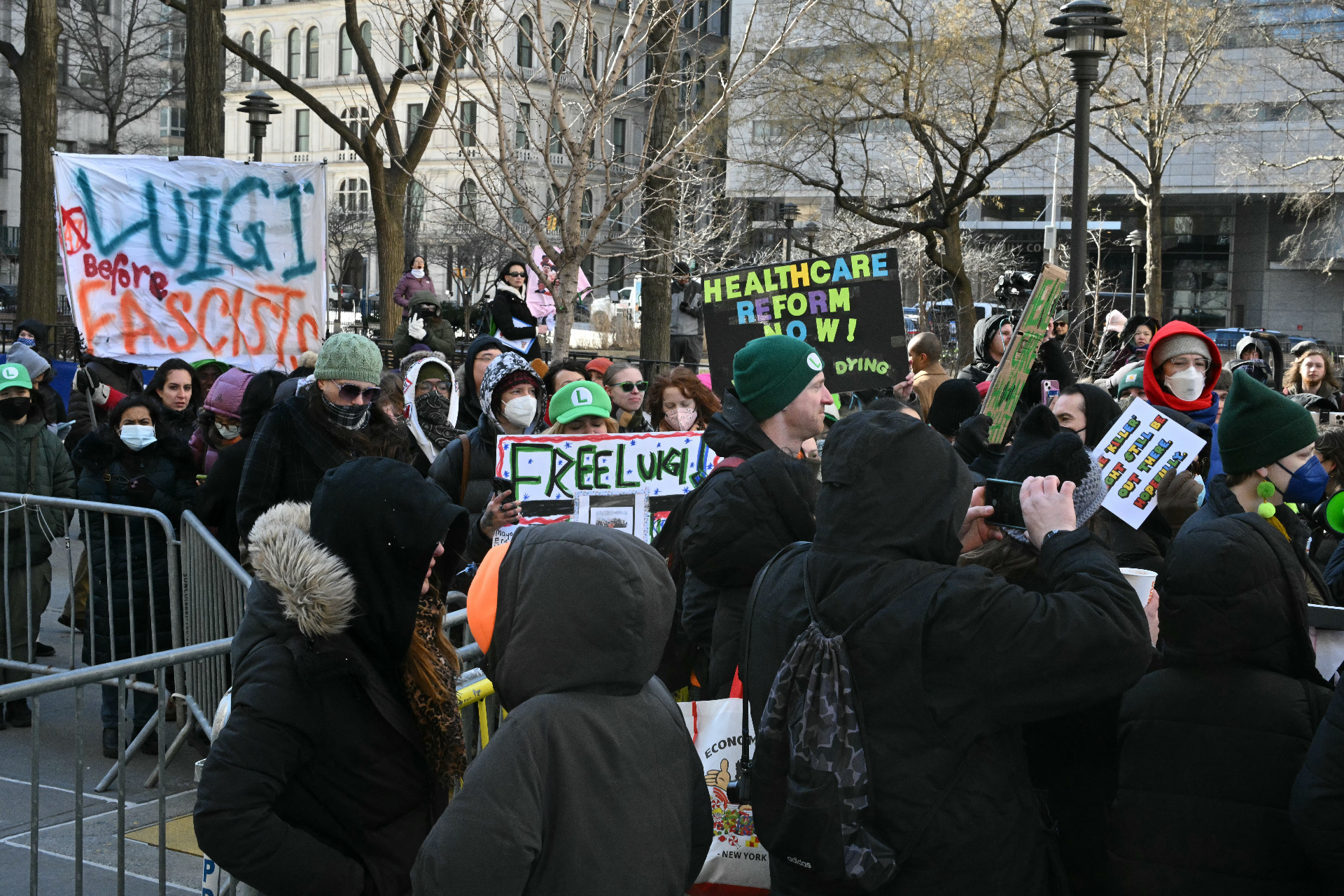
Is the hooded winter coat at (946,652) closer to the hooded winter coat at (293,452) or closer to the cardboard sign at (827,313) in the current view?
the hooded winter coat at (293,452)

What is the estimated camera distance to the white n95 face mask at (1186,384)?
6.32 meters

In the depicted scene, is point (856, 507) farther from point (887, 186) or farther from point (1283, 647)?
point (887, 186)

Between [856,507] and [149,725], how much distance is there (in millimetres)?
4488

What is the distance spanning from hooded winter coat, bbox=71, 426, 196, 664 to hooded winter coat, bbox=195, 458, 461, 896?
151 inches

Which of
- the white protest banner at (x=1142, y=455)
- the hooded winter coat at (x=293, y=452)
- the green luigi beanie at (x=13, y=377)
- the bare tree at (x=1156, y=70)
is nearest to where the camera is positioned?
the white protest banner at (x=1142, y=455)

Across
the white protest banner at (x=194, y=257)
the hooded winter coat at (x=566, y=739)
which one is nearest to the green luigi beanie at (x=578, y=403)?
the hooded winter coat at (x=566, y=739)

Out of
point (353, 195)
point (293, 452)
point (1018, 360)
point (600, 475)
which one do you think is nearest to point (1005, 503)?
point (1018, 360)

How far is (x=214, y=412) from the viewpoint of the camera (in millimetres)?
7156

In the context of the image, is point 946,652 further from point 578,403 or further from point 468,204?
point 468,204

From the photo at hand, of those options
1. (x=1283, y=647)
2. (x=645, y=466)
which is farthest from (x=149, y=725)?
(x=1283, y=647)

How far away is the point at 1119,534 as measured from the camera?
4.57m

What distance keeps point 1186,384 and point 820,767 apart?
4.42 m

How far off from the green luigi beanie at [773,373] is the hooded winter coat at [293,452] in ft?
6.26

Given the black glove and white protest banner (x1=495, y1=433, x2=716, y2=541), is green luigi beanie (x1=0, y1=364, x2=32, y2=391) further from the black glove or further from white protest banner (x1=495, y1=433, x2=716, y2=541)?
white protest banner (x1=495, y1=433, x2=716, y2=541)
